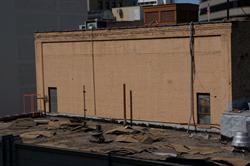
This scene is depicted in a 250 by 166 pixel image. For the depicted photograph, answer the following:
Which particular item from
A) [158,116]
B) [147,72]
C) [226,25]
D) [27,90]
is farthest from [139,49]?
[27,90]

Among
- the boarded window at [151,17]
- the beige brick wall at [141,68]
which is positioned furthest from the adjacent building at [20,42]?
the boarded window at [151,17]

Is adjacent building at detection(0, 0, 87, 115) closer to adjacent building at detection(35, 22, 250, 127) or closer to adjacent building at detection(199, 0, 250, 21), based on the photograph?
adjacent building at detection(35, 22, 250, 127)

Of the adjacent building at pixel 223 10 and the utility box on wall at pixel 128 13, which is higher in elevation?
the utility box on wall at pixel 128 13

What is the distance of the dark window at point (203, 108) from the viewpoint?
34719mm

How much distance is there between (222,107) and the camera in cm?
3378

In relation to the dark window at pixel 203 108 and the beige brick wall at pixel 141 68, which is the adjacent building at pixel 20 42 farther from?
the dark window at pixel 203 108

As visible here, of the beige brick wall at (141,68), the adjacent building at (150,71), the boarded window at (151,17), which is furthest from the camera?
the boarded window at (151,17)

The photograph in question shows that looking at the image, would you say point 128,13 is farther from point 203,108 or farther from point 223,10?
point 203,108

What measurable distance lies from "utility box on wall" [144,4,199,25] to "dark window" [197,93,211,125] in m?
13.8

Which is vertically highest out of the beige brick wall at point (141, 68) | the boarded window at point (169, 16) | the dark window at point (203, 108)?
the boarded window at point (169, 16)

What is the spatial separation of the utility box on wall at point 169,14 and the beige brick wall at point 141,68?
9010mm

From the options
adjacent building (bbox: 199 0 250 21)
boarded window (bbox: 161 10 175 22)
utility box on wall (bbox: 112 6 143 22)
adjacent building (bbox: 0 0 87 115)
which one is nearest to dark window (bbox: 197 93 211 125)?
adjacent building (bbox: 199 0 250 21)

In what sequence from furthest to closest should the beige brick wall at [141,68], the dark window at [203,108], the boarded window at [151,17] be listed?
the boarded window at [151,17]
the dark window at [203,108]
the beige brick wall at [141,68]

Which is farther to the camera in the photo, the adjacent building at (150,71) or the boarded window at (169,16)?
the boarded window at (169,16)
